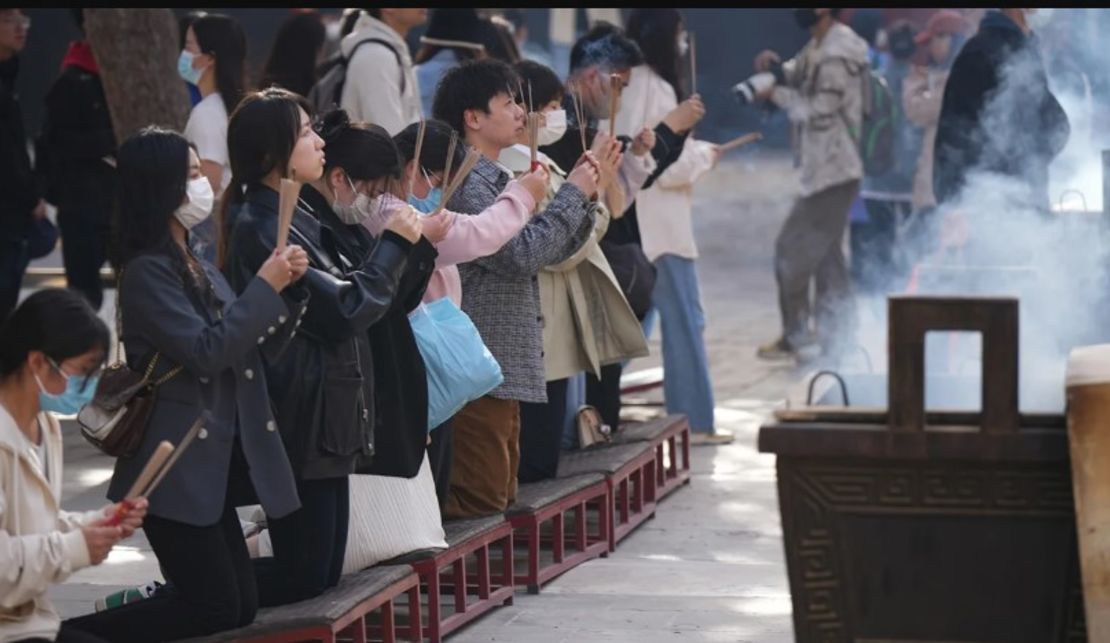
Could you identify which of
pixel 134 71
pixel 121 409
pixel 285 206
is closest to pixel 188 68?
pixel 134 71

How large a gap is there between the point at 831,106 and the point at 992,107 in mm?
2281

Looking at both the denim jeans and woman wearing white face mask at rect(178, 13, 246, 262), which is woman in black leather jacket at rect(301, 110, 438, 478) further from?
the denim jeans

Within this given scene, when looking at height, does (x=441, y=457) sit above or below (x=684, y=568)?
above

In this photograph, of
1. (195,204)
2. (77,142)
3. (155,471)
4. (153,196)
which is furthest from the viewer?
(77,142)

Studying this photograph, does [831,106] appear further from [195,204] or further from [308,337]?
[195,204]

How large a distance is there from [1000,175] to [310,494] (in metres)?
4.83

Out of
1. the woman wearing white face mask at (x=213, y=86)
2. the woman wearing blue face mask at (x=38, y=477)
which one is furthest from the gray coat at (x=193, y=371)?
the woman wearing white face mask at (x=213, y=86)

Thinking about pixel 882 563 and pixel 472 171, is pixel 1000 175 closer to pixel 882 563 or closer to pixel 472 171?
pixel 472 171

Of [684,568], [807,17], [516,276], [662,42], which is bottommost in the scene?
[684,568]

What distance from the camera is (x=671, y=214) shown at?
8695 mm

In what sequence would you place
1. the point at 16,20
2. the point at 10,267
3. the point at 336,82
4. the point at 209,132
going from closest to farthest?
the point at 209,132, the point at 336,82, the point at 10,267, the point at 16,20

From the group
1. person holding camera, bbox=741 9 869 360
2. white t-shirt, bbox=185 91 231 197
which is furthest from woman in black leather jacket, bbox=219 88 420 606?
person holding camera, bbox=741 9 869 360

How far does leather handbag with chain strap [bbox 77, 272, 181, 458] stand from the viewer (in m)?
4.50

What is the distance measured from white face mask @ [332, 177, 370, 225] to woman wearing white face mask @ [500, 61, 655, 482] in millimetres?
1198
